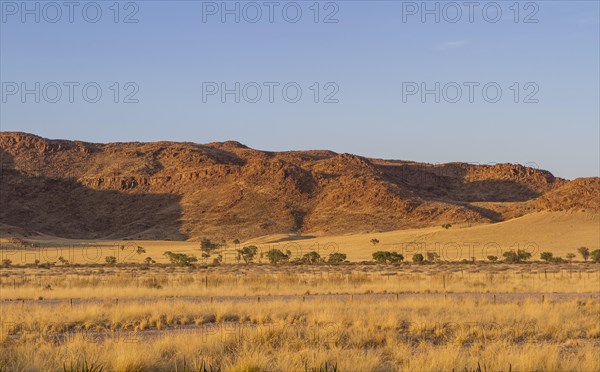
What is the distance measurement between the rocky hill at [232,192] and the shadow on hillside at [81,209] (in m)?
0.17

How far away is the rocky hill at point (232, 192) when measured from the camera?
98.1 meters

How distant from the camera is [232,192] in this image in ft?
346

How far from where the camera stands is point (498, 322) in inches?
702

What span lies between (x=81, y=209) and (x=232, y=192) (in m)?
25.2

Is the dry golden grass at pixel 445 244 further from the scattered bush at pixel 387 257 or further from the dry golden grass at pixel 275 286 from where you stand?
the dry golden grass at pixel 275 286

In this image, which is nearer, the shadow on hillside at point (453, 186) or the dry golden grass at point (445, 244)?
the dry golden grass at point (445, 244)

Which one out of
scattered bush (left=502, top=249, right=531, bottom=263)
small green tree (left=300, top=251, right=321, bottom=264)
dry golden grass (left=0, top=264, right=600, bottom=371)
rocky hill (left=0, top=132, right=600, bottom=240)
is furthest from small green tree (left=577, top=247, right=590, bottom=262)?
dry golden grass (left=0, top=264, right=600, bottom=371)

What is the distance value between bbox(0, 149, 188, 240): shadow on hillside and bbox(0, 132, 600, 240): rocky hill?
0.17m

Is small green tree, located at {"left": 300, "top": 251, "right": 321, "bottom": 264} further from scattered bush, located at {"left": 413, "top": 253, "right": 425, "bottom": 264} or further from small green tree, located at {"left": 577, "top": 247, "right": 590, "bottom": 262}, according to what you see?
small green tree, located at {"left": 577, "top": 247, "right": 590, "bottom": 262}

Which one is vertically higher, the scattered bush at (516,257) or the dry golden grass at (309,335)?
the dry golden grass at (309,335)

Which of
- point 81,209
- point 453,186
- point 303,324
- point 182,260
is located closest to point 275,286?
point 303,324

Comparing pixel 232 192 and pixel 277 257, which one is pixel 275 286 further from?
pixel 232 192

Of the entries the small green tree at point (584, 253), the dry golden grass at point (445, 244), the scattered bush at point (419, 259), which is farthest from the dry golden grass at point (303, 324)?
the dry golden grass at point (445, 244)

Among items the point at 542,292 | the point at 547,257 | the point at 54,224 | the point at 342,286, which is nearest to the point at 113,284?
the point at 342,286
